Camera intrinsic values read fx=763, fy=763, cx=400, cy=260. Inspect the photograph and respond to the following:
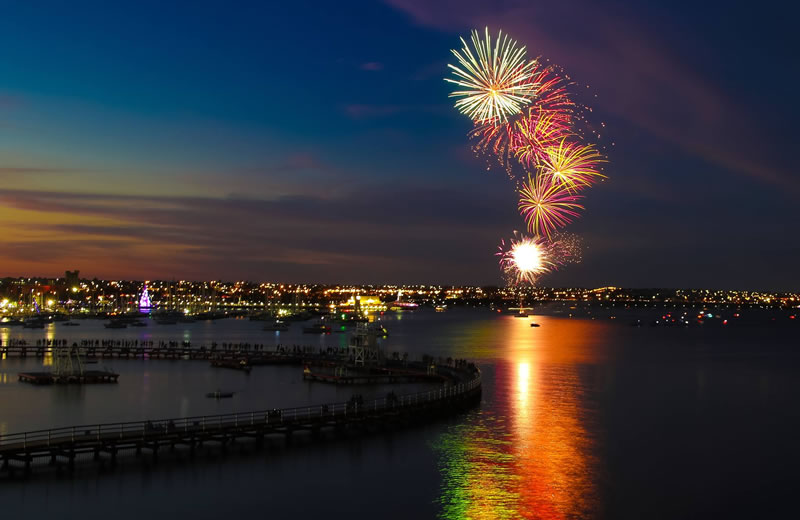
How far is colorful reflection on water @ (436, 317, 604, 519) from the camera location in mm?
28141

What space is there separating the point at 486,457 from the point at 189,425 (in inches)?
569

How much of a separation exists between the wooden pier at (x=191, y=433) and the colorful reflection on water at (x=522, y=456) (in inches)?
120

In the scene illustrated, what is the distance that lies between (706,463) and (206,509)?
23092 millimetres

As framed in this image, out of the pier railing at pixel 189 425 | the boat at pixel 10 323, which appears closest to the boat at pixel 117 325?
the boat at pixel 10 323

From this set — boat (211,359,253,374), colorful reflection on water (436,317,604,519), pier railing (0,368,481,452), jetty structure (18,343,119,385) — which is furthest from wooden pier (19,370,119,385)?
colorful reflection on water (436,317,604,519)

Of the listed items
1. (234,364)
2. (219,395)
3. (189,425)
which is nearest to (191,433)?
(189,425)

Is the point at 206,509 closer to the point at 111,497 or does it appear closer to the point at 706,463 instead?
the point at 111,497

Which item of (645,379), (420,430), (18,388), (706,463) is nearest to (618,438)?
(706,463)

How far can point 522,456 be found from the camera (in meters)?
35.6

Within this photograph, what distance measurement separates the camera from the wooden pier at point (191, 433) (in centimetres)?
3047

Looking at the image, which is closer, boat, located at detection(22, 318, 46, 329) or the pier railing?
the pier railing

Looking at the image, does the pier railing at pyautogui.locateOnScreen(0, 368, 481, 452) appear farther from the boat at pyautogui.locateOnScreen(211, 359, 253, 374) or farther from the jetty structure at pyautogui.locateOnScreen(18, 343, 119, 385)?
the boat at pyautogui.locateOnScreen(211, 359, 253, 374)

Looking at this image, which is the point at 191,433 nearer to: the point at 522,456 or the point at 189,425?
the point at 189,425

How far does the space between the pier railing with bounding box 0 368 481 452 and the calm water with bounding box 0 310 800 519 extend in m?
2.01
